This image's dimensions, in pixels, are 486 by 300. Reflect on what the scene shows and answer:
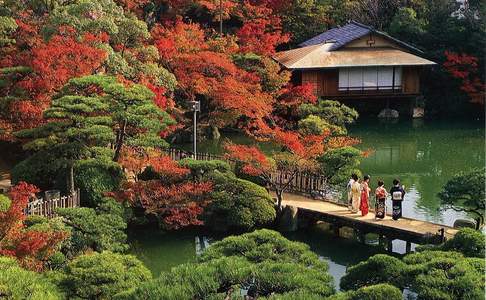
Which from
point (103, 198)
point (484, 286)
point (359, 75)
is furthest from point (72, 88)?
point (359, 75)

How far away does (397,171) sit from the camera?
74.0 ft

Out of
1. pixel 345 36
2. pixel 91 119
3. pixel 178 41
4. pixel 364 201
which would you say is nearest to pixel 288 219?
pixel 364 201

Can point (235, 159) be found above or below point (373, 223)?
above


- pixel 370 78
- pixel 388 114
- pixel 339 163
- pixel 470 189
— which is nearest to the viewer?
pixel 470 189

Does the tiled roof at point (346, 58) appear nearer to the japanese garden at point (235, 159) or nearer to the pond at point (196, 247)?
the japanese garden at point (235, 159)

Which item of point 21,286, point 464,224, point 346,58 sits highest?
point 346,58

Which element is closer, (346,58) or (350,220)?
(350,220)

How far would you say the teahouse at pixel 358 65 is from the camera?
29.9m

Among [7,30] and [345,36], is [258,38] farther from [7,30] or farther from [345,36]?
[7,30]

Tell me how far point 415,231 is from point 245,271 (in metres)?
7.84

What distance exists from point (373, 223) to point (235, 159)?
412 cm

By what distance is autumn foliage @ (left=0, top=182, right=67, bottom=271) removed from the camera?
10078 millimetres

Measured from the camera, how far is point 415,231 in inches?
541

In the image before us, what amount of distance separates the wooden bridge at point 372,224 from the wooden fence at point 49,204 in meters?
5.23
